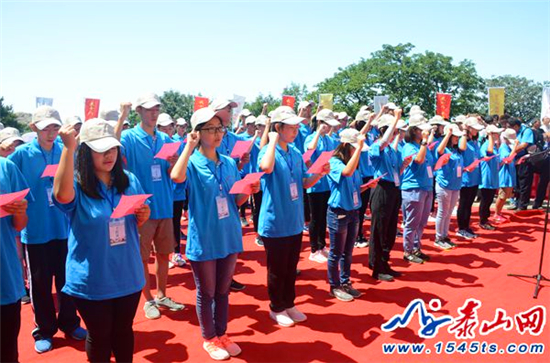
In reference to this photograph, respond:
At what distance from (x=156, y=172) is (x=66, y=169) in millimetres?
1889

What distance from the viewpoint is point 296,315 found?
14.1 feet

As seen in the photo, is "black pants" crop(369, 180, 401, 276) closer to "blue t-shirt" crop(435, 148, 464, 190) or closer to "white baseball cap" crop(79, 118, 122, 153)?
"blue t-shirt" crop(435, 148, 464, 190)

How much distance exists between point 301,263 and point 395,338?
7.90ft

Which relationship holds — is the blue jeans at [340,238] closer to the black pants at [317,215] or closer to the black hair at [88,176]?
the black pants at [317,215]

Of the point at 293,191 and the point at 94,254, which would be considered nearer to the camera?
the point at 94,254

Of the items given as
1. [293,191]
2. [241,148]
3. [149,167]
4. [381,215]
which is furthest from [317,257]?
[149,167]

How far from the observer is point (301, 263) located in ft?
20.3

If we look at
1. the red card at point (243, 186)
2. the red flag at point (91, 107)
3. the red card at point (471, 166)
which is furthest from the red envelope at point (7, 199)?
the red card at point (471, 166)

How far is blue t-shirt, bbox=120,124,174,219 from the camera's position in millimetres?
4133

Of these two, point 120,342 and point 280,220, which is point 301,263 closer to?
point 280,220

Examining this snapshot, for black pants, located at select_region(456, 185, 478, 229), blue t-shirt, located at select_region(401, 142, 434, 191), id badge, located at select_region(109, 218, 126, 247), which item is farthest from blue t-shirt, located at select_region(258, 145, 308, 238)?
black pants, located at select_region(456, 185, 478, 229)

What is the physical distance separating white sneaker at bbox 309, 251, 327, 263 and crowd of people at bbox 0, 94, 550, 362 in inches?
1.0

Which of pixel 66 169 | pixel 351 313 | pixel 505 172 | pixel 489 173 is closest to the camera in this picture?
pixel 66 169

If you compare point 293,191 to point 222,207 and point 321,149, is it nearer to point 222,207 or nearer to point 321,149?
point 222,207
